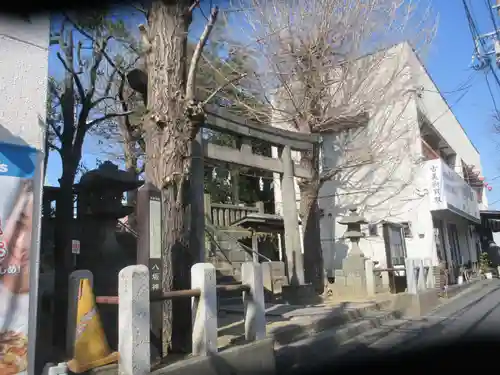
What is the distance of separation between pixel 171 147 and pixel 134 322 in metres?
2.34

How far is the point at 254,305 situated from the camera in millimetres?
6133

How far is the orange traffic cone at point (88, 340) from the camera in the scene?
4.52m

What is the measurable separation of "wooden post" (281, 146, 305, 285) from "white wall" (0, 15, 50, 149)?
23.6 feet

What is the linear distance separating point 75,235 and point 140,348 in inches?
190

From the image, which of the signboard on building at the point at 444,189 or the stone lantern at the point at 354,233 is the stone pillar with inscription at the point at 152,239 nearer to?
the stone lantern at the point at 354,233

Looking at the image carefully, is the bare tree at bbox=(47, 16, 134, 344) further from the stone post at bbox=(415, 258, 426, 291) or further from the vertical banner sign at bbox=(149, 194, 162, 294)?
the stone post at bbox=(415, 258, 426, 291)

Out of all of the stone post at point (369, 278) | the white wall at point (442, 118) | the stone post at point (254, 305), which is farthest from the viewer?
the white wall at point (442, 118)

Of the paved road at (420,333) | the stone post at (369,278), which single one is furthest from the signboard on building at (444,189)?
the stone post at (369,278)

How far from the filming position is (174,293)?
16.6ft

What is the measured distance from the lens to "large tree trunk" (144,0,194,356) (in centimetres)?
573

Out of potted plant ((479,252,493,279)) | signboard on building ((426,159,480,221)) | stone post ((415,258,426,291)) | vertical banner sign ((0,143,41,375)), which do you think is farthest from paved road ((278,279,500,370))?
potted plant ((479,252,493,279))

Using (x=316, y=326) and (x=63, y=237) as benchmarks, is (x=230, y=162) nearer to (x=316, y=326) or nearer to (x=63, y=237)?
(x=63, y=237)

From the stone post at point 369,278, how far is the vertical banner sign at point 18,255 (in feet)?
33.0

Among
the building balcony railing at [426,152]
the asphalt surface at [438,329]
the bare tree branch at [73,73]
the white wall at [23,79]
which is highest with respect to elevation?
the bare tree branch at [73,73]
